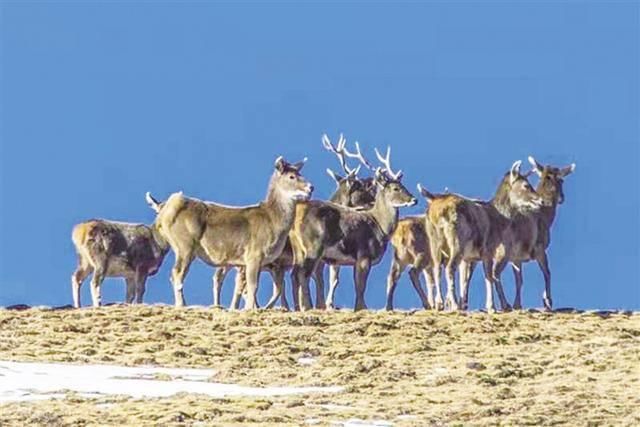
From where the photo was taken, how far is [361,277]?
35.7 metres

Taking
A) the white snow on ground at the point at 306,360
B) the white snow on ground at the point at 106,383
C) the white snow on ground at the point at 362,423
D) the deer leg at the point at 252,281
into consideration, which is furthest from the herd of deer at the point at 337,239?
the white snow on ground at the point at 362,423

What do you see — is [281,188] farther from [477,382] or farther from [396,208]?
[477,382]

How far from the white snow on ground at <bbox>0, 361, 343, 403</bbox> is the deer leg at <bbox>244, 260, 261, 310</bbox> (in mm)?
6248

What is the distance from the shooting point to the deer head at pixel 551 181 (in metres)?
38.3

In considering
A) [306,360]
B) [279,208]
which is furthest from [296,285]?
[306,360]

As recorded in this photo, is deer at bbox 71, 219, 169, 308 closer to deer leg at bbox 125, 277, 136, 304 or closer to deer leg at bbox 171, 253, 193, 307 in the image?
deer leg at bbox 125, 277, 136, 304

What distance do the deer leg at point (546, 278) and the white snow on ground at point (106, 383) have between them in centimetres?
968

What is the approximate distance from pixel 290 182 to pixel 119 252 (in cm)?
447

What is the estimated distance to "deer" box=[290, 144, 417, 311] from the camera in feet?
116

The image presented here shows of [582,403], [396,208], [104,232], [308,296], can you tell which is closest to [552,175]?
[396,208]

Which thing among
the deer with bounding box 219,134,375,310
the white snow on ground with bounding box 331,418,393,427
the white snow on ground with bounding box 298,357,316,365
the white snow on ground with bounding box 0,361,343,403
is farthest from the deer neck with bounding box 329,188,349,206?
the white snow on ground with bounding box 331,418,393,427

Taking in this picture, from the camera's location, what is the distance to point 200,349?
29844 mm

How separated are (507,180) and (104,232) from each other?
742 cm

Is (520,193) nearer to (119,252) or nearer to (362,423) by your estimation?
(119,252)
